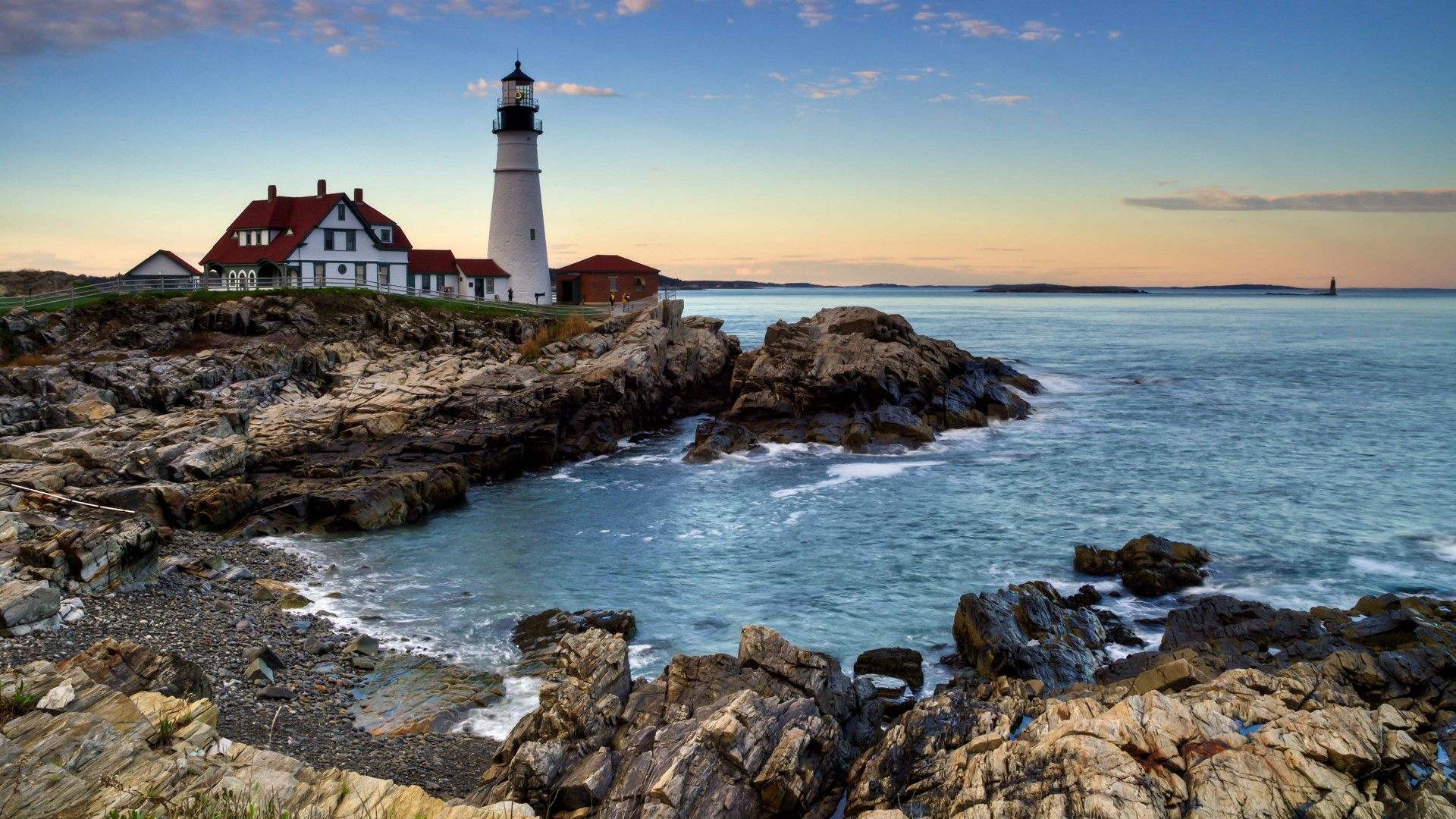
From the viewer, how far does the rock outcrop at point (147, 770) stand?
26.9 ft

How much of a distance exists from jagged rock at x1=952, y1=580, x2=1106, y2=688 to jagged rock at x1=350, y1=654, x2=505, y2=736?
7895 mm

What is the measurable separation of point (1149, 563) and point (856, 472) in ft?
39.9

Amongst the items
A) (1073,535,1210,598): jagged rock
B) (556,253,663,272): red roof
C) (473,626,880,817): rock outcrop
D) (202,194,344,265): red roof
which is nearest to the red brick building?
(556,253,663,272): red roof

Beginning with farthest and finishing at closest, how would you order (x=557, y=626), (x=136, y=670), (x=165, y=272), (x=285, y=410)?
(x=165, y=272)
(x=285, y=410)
(x=557, y=626)
(x=136, y=670)

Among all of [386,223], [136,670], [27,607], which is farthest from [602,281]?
[136,670]

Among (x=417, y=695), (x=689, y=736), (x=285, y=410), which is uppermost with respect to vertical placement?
(x=285, y=410)

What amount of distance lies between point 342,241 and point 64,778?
149 feet

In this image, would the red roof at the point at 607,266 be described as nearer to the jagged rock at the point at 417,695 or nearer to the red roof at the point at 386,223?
the red roof at the point at 386,223

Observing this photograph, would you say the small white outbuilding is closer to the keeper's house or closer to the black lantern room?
the keeper's house

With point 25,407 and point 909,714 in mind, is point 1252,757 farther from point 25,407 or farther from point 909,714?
point 25,407

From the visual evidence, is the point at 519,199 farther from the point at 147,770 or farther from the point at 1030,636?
the point at 147,770

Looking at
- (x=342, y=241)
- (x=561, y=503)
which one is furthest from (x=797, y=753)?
(x=342, y=241)

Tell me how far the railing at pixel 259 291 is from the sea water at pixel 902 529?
14.9 meters

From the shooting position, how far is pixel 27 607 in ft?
49.0
